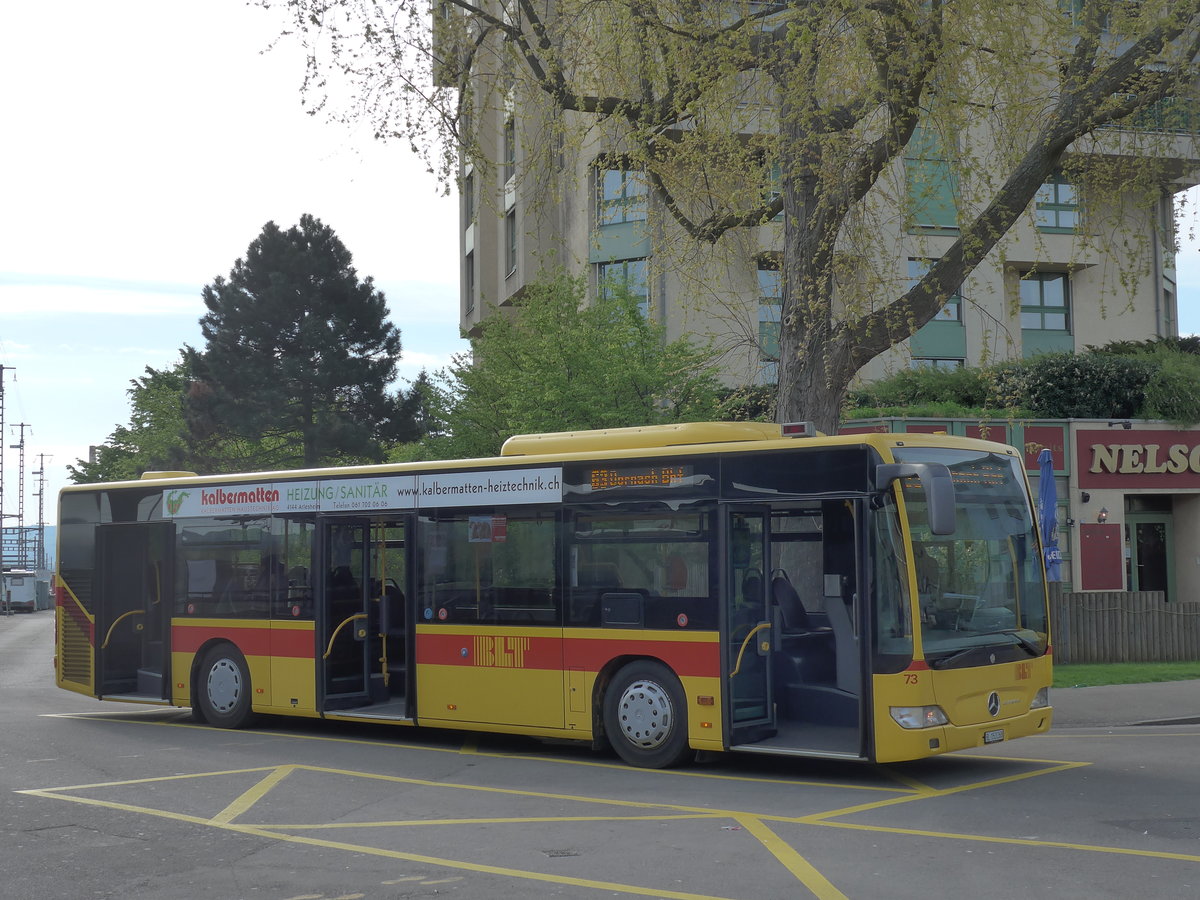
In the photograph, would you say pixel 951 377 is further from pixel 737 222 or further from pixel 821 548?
pixel 821 548

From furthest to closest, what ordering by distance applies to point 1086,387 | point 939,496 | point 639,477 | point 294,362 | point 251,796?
point 294,362 < point 1086,387 < point 639,477 < point 251,796 < point 939,496

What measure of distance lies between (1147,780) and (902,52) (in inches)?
298

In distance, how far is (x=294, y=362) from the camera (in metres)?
48.2

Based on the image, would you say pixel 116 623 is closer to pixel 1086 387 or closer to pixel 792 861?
pixel 792 861

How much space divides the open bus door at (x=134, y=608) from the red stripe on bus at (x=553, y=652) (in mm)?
4337

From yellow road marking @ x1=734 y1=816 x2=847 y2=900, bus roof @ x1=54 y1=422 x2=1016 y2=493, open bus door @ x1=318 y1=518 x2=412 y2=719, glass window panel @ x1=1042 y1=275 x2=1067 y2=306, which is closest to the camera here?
yellow road marking @ x1=734 y1=816 x2=847 y2=900

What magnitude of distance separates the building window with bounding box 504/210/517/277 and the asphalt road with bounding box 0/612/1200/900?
29910mm

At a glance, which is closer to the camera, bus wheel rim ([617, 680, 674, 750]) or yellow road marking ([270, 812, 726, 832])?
yellow road marking ([270, 812, 726, 832])

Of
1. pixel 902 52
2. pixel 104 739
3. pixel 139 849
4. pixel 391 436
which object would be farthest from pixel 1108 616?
pixel 391 436

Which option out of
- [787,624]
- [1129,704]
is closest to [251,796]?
[787,624]

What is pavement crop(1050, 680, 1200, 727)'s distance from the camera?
15.2m

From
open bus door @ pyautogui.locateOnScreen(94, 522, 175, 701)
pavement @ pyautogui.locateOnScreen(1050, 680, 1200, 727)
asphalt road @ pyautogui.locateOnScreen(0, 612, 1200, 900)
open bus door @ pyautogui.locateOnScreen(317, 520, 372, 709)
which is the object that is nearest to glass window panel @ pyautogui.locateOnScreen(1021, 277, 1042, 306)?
pavement @ pyautogui.locateOnScreen(1050, 680, 1200, 727)

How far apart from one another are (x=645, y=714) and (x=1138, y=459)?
776 inches

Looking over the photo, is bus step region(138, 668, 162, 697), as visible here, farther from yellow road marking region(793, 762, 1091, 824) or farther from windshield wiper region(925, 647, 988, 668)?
windshield wiper region(925, 647, 988, 668)
